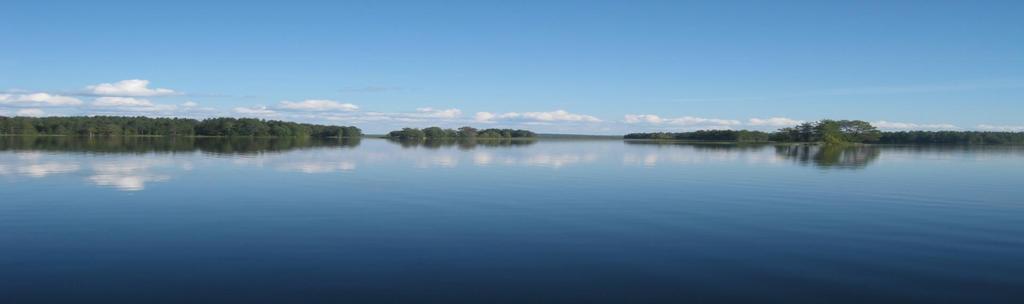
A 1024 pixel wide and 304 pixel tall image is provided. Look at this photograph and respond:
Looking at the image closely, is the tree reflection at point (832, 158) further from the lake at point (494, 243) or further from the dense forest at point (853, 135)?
the dense forest at point (853, 135)

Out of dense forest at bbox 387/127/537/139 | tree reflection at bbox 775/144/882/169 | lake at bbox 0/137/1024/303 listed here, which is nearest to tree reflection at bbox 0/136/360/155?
lake at bbox 0/137/1024/303

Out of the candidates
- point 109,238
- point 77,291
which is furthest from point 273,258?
point 109,238

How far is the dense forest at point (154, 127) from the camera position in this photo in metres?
133

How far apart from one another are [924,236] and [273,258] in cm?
1136

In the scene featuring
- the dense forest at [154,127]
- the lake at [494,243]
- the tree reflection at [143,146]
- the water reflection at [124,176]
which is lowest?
the lake at [494,243]

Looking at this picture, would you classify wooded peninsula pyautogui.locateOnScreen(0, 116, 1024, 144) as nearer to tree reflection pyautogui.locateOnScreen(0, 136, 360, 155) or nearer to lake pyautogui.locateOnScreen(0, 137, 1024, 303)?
tree reflection pyautogui.locateOnScreen(0, 136, 360, 155)

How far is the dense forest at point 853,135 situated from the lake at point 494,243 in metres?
117

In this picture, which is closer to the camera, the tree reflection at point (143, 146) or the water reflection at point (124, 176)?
the water reflection at point (124, 176)

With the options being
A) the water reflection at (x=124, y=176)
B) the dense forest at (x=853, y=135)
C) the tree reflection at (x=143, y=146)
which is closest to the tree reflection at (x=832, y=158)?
the water reflection at (x=124, y=176)

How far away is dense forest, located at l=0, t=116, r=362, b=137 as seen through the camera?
133 meters

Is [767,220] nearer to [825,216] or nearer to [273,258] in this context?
[825,216]

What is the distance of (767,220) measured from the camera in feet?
47.1

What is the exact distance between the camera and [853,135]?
429 feet

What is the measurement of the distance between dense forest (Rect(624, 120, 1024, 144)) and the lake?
383 feet
